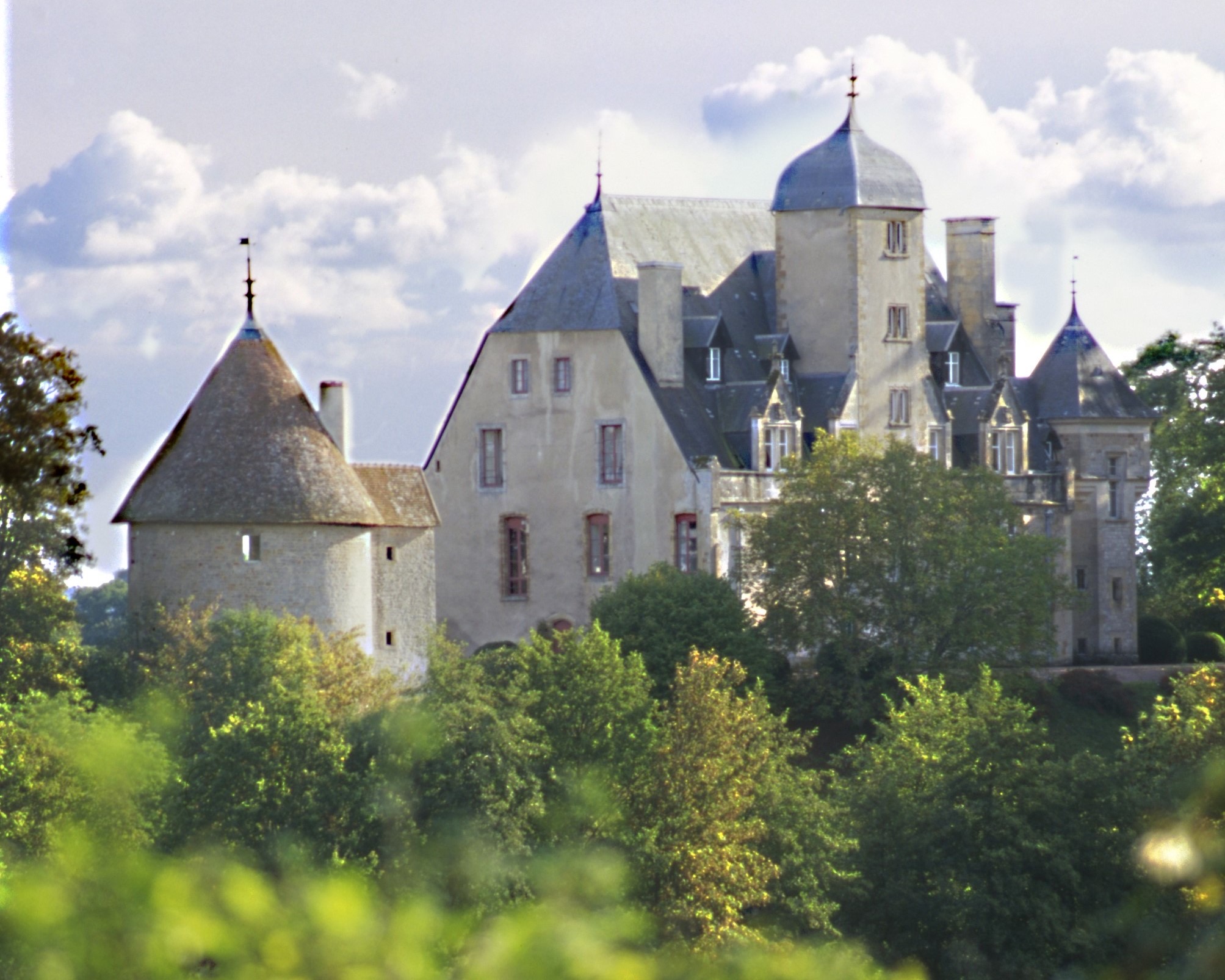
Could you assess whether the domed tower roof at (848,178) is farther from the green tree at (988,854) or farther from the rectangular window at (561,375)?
the green tree at (988,854)

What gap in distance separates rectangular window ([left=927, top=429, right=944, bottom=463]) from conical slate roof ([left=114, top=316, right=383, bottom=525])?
21.0 metres

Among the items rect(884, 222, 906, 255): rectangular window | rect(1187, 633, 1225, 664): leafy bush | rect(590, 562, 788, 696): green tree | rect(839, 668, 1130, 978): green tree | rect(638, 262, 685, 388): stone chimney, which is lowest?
rect(839, 668, 1130, 978): green tree

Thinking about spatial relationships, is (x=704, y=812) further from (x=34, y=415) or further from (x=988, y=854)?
(x=34, y=415)

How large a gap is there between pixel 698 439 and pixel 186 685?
67.2 feet

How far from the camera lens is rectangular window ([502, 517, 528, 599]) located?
224 feet

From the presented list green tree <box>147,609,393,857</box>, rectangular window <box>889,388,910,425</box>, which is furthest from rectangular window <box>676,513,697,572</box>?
green tree <box>147,609,393,857</box>


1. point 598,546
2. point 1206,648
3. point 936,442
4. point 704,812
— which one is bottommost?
point 704,812

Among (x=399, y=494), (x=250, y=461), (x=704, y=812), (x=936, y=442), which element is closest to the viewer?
(x=704, y=812)

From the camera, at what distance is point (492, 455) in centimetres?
6888

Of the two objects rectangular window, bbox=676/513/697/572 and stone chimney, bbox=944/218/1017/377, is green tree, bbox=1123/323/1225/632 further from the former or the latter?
rectangular window, bbox=676/513/697/572

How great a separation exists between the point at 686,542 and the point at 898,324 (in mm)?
10627

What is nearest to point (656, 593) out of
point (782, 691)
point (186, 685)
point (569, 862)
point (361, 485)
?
point (782, 691)

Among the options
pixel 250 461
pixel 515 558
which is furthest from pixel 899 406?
pixel 250 461

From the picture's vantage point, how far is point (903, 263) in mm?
70188
